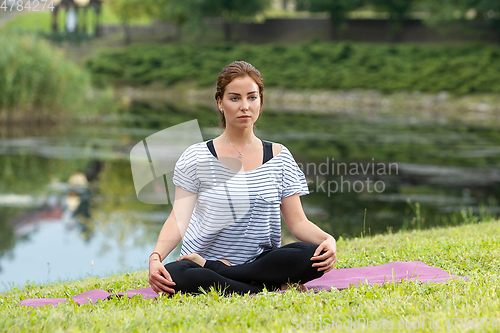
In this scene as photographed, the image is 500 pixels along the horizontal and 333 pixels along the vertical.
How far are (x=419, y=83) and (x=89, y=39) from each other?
107ft

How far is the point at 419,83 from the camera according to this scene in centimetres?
3541

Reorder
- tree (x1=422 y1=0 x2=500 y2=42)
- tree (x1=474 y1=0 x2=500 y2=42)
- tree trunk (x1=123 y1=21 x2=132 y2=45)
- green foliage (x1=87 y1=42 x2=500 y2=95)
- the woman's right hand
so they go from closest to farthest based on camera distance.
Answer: the woman's right hand → green foliage (x1=87 y1=42 x2=500 y2=95) → tree (x1=474 y1=0 x2=500 y2=42) → tree (x1=422 y1=0 x2=500 y2=42) → tree trunk (x1=123 y1=21 x2=132 y2=45)

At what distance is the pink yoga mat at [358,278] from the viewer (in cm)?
409

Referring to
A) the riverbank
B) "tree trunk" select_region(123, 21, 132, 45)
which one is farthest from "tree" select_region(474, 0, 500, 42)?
"tree trunk" select_region(123, 21, 132, 45)

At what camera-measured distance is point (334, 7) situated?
46094mm

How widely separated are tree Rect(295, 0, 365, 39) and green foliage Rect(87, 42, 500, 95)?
3465mm

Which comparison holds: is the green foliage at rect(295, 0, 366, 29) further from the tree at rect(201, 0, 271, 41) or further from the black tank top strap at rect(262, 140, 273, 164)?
the black tank top strap at rect(262, 140, 273, 164)

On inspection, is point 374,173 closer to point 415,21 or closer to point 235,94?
point 235,94

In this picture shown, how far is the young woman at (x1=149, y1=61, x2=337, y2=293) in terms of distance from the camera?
3.96 m

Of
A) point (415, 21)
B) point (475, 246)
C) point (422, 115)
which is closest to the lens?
point (475, 246)

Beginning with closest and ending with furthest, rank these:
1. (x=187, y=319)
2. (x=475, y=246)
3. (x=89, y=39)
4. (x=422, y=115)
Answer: (x=187, y=319), (x=475, y=246), (x=422, y=115), (x=89, y=39)

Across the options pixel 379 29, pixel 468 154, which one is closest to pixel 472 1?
pixel 379 29

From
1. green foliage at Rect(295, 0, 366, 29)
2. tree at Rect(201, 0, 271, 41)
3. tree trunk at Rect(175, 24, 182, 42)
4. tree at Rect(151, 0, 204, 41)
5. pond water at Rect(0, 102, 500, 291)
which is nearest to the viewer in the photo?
pond water at Rect(0, 102, 500, 291)

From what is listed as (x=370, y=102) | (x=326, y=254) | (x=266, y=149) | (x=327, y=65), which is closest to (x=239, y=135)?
(x=266, y=149)
